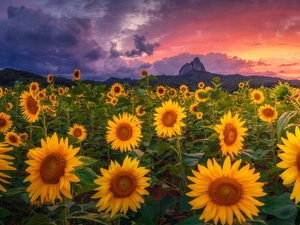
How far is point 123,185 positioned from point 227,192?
0.67m

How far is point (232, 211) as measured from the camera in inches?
66.3

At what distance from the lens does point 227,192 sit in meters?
1.67

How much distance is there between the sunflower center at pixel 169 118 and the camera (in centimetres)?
341

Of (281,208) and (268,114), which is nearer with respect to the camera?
(281,208)

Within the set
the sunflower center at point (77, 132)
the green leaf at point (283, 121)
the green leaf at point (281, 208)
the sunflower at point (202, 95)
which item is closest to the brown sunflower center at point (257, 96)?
the sunflower at point (202, 95)

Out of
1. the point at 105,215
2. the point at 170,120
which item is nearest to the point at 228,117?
the point at 170,120

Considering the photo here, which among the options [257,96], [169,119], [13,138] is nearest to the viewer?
[169,119]

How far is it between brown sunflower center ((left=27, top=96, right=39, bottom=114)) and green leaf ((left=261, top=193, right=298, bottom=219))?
271cm

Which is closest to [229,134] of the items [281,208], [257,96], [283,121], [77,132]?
[283,121]

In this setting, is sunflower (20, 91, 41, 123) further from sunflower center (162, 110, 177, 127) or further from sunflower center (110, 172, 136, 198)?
sunflower center (110, 172, 136, 198)

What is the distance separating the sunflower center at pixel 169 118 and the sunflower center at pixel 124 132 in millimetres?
389

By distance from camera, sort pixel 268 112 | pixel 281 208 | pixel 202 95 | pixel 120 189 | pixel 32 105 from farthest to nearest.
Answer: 1. pixel 268 112
2. pixel 202 95
3. pixel 32 105
4. pixel 120 189
5. pixel 281 208

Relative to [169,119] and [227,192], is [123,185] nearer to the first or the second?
[227,192]

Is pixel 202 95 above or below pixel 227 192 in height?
above
